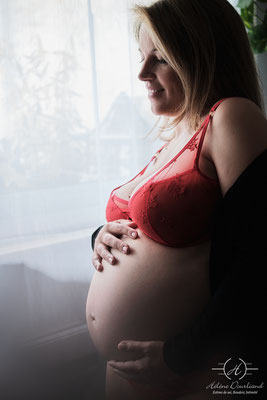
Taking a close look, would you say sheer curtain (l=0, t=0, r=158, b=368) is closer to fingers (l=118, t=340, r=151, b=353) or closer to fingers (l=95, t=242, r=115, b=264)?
fingers (l=95, t=242, r=115, b=264)

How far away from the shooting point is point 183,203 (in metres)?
0.80

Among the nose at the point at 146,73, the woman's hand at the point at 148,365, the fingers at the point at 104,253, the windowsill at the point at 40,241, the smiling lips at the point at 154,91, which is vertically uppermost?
the nose at the point at 146,73

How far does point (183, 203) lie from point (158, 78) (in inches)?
14.8

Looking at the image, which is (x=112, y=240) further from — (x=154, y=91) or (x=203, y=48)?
(x=203, y=48)

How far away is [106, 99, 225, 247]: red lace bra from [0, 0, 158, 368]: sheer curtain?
56 centimetres

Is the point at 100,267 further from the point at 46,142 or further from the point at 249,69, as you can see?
the point at 249,69

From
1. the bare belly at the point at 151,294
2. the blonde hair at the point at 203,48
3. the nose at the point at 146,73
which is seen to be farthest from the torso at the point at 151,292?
the nose at the point at 146,73

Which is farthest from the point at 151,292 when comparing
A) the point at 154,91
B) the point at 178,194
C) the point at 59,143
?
the point at 59,143

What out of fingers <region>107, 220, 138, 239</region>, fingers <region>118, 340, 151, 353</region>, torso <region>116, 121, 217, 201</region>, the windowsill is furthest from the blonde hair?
the windowsill

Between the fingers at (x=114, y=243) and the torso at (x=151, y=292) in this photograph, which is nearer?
the torso at (x=151, y=292)

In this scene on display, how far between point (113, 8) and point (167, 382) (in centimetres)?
129

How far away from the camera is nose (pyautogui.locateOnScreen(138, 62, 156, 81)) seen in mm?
966

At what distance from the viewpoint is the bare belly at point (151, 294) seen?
0.81 meters

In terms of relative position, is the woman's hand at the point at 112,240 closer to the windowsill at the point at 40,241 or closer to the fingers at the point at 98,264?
the fingers at the point at 98,264
